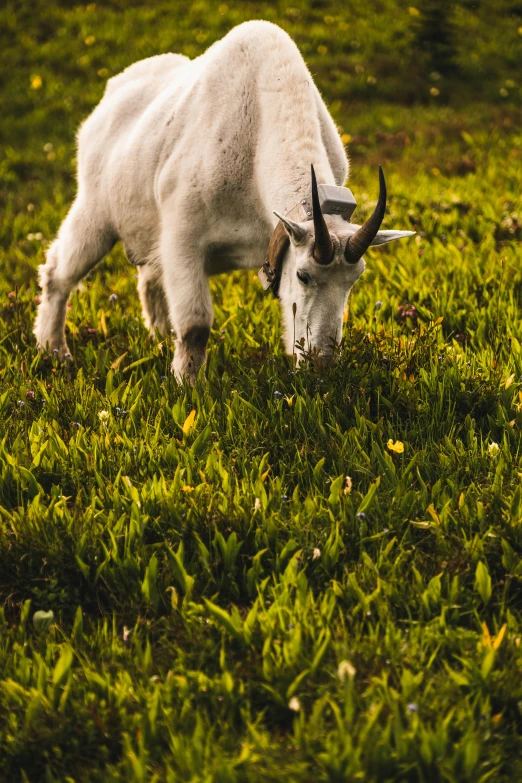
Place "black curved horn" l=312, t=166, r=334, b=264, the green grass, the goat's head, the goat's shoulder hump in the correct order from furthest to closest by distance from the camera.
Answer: the goat's shoulder hump, the goat's head, "black curved horn" l=312, t=166, r=334, b=264, the green grass

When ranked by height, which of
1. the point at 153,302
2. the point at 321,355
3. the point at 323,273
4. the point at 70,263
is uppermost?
the point at 323,273

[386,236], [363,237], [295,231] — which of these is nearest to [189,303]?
[295,231]

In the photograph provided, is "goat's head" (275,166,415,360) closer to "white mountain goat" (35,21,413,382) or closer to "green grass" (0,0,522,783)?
"white mountain goat" (35,21,413,382)

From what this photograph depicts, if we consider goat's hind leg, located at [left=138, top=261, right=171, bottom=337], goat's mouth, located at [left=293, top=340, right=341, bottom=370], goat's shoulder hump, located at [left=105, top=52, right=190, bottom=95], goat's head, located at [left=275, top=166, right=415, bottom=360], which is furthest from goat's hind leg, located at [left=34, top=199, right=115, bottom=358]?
goat's mouth, located at [left=293, top=340, right=341, bottom=370]

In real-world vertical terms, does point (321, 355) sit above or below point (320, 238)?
below

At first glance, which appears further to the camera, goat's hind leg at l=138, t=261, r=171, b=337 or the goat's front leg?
goat's hind leg at l=138, t=261, r=171, b=337

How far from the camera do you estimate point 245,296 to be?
6.33 meters

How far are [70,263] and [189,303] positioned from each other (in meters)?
1.43

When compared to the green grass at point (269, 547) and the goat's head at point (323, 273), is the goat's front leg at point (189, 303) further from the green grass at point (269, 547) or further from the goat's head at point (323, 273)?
the goat's head at point (323, 273)

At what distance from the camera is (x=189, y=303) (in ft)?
16.1

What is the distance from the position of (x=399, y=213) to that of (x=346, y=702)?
6.03 m

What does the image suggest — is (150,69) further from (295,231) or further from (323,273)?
(323,273)

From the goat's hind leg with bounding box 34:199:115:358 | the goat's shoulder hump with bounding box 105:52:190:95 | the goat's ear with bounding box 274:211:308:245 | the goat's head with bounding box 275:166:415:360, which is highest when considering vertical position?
the goat's shoulder hump with bounding box 105:52:190:95

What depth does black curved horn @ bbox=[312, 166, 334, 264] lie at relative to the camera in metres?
3.73
